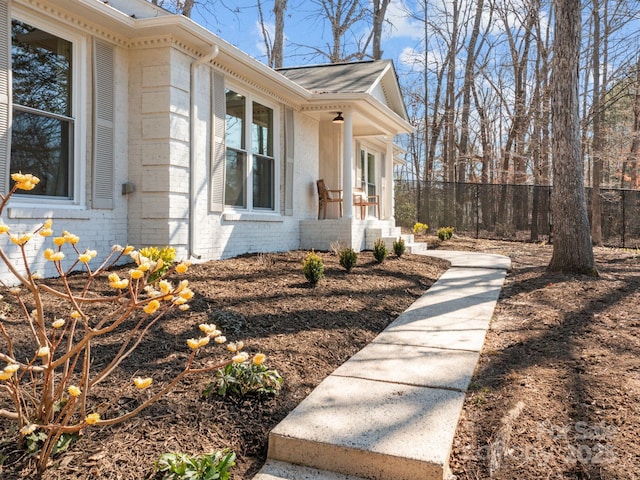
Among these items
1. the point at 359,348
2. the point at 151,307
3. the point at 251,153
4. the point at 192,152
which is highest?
the point at 251,153

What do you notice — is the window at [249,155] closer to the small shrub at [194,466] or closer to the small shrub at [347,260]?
the small shrub at [347,260]

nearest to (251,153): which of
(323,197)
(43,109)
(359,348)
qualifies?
(323,197)

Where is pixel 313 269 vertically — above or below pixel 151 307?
below

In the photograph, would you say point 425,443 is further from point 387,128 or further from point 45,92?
point 387,128

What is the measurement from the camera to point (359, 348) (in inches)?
135

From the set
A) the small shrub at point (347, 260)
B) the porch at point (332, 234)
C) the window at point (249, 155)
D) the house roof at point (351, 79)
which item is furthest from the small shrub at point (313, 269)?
the house roof at point (351, 79)

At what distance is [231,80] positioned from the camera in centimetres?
672

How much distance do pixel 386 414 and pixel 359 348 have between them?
1.22m

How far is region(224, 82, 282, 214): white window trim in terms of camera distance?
23.0 ft

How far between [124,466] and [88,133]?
4.34 m

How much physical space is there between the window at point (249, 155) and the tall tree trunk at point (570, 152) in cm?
445

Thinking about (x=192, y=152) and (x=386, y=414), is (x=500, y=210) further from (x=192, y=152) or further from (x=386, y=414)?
(x=386, y=414)

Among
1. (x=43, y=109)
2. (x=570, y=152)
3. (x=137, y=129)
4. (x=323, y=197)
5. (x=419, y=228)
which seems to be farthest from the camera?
(x=419, y=228)

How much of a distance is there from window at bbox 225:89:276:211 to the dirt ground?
187 centimetres
